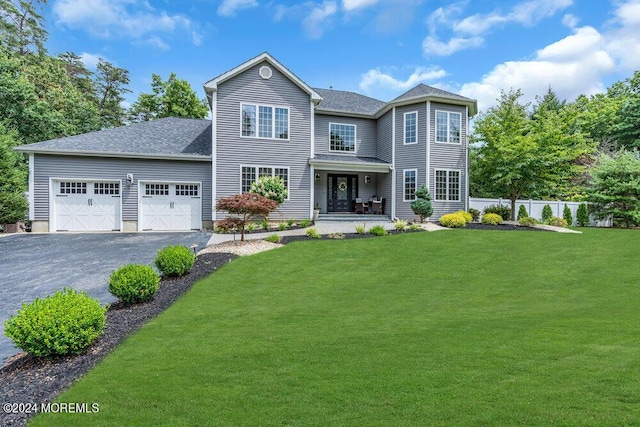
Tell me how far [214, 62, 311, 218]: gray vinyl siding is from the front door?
2552 mm

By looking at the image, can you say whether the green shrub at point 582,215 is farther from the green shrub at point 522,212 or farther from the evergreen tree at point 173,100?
the evergreen tree at point 173,100

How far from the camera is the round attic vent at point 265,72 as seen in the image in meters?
17.6

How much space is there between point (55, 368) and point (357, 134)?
19.3 m

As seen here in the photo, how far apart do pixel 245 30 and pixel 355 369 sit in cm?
1797

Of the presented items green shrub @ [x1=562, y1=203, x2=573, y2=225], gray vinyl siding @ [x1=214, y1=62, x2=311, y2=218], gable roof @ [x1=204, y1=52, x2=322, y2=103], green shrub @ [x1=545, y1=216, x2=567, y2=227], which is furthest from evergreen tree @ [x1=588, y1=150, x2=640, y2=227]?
gable roof @ [x1=204, y1=52, x2=322, y2=103]

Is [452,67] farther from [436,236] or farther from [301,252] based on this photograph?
[301,252]

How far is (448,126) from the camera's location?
62.1 feet

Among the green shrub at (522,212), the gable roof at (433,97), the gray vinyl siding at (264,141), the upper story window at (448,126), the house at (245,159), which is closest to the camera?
the house at (245,159)

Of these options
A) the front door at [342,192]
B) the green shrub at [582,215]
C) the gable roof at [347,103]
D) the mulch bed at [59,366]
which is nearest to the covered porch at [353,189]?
the front door at [342,192]

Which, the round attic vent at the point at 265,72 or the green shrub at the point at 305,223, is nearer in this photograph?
the green shrub at the point at 305,223

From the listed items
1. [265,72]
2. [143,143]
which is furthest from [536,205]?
[143,143]

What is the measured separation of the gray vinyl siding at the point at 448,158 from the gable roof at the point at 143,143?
38.8 feet

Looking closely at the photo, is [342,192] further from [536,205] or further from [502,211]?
[536,205]

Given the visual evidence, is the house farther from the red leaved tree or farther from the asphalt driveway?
the red leaved tree
